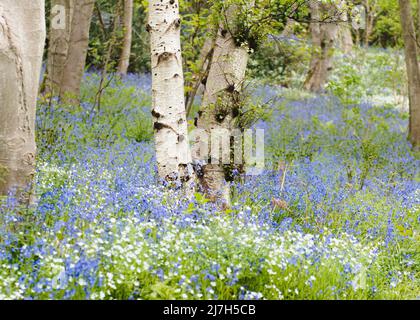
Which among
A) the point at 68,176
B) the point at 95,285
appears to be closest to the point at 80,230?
the point at 95,285

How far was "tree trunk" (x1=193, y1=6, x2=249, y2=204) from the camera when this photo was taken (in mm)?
6652

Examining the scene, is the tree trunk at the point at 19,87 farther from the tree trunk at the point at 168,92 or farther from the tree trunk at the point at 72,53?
the tree trunk at the point at 72,53

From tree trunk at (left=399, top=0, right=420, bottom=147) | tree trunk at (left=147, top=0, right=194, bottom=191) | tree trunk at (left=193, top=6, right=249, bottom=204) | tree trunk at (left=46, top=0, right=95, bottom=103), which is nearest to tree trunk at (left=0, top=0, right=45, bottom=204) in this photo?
tree trunk at (left=147, top=0, right=194, bottom=191)

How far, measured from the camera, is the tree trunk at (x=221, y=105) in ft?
21.8

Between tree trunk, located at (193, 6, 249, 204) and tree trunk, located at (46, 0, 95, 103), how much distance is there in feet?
16.3

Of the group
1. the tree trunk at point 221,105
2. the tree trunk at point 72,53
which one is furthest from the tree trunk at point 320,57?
the tree trunk at point 221,105

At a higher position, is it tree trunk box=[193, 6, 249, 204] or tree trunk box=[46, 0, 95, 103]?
tree trunk box=[46, 0, 95, 103]

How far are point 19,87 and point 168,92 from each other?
149 cm

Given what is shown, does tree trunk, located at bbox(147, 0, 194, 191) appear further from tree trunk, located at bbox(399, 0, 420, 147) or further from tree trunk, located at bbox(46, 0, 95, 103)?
tree trunk, located at bbox(399, 0, 420, 147)

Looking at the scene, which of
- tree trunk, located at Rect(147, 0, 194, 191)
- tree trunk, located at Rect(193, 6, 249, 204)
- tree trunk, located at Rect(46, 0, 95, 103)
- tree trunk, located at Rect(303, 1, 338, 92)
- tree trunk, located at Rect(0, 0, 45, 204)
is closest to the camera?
tree trunk, located at Rect(0, 0, 45, 204)

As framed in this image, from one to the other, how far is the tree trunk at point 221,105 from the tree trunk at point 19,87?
7.11 feet

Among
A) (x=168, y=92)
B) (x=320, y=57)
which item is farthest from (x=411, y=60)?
(x=168, y=92)

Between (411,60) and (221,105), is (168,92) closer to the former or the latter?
(221,105)

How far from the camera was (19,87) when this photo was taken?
5059mm
